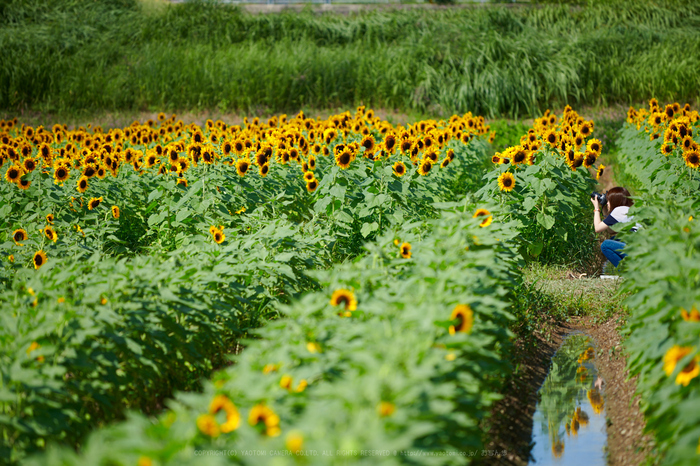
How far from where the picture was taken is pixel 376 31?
1870 centimetres

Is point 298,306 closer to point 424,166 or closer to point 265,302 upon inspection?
point 265,302

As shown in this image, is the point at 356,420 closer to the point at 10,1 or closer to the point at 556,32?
the point at 556,32

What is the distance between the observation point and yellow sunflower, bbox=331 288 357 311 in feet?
9.96

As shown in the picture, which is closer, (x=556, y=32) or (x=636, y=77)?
(x=636, y=77)

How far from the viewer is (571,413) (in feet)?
13.2

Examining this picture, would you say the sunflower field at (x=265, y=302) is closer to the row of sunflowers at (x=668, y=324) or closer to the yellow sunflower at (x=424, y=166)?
the yellow sunflower at (x=424, y=166)

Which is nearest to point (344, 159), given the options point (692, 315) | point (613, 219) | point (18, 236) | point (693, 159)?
point (613, 219)

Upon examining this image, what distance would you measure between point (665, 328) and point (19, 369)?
2.87 meters

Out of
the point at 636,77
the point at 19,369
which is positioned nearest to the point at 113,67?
the point at 636,77

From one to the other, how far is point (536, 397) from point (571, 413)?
262 millimetres

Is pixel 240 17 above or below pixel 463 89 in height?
above

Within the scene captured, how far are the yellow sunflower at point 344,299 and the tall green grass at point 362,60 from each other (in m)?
11.5

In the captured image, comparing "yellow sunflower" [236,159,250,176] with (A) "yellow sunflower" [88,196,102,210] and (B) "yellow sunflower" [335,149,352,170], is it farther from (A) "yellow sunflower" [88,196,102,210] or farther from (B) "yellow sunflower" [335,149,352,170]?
(A) "yellow sunflower" [88,196,102,210]

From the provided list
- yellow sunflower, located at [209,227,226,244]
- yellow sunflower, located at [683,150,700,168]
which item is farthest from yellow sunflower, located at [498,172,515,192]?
yellow sunflower, located at [209,227,226,244]
